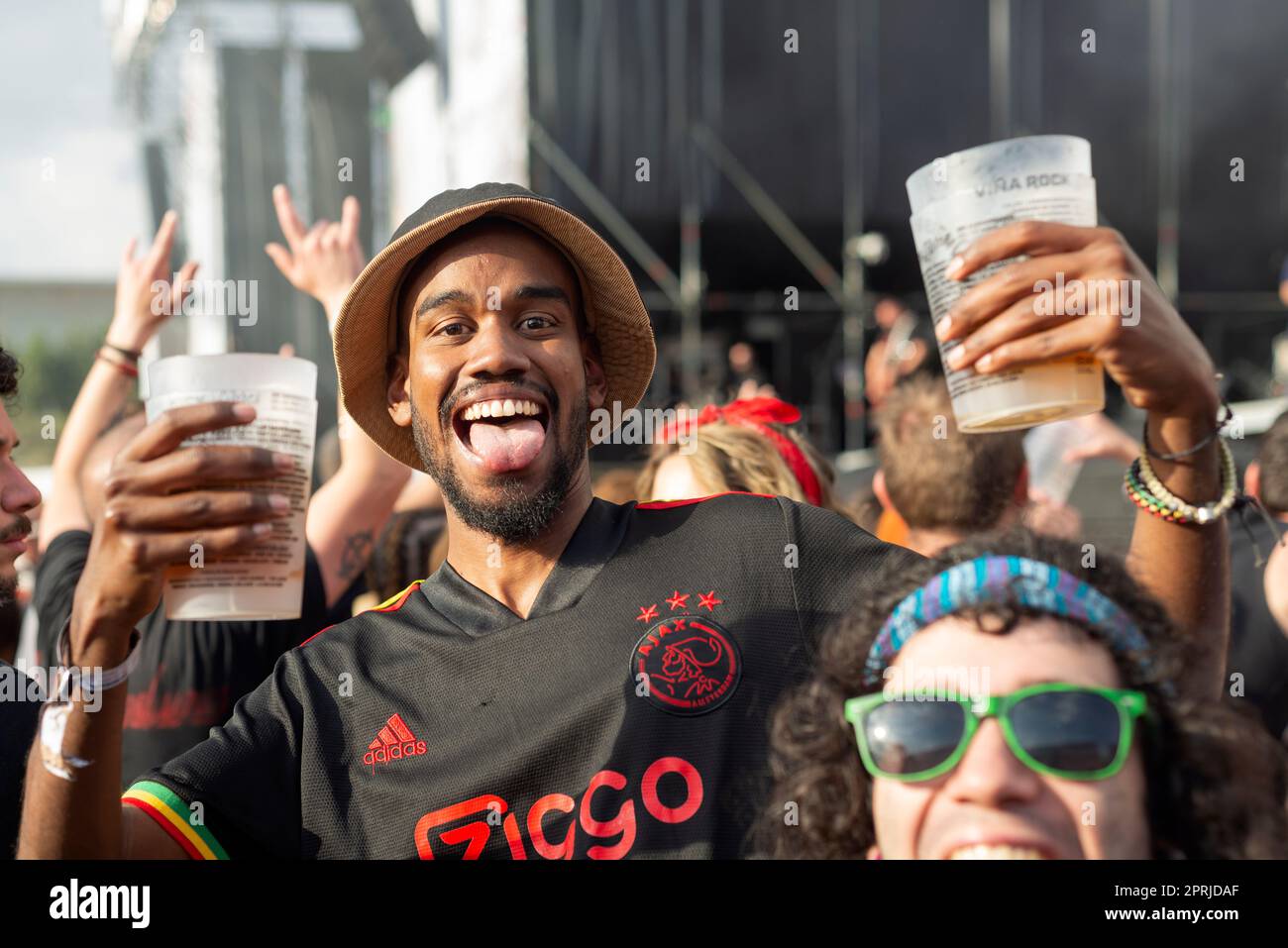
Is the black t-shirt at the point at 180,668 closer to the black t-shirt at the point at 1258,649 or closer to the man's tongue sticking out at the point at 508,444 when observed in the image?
the man's tongue sticking out at the point at 508,444

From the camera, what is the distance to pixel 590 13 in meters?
9.77

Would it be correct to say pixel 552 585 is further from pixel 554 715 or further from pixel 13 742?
pixel 13 742

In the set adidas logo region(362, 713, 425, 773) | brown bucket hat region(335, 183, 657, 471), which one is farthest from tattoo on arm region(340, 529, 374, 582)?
adidas logo region(362, 713, 425, 773)

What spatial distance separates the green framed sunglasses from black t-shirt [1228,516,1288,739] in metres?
1.50

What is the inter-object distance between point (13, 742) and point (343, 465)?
109 centimetres

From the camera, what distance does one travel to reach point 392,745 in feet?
6.09

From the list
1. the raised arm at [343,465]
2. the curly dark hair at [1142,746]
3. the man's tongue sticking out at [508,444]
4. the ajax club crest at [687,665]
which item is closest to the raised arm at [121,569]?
the man's tongue sticking out at [508,444]

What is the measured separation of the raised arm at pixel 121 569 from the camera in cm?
150

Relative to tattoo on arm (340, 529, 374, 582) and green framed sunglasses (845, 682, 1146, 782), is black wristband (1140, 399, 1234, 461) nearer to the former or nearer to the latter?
green framed sunglasses (845, 682, 1146, 782)

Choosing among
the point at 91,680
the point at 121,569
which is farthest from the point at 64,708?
the point at 121,569

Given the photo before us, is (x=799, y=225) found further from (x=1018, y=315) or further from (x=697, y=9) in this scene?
(x=1018, y=315)

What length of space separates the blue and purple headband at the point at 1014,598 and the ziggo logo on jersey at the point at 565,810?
49 cm

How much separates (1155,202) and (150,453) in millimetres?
10774

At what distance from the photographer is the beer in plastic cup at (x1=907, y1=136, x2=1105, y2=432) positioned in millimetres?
1605
